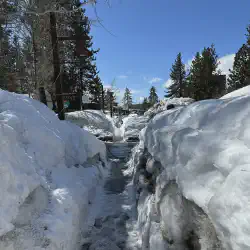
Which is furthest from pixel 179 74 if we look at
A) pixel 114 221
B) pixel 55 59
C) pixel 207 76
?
pixel 114 221

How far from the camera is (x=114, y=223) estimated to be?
3.46m

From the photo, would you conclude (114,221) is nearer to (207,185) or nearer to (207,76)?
(207,185)

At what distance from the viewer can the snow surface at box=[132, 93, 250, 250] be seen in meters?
1.31

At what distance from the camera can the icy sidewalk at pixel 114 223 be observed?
2898mm

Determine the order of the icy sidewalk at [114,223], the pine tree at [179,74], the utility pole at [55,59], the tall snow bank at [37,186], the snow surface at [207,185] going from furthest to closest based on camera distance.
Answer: the pine tree at [179,74] < the utility pole at [55,59] < the icy sidewalk at [114,223] < the tall snow bank at [37,186] < the snow surface at [207,185]

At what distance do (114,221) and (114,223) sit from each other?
0.19 ft

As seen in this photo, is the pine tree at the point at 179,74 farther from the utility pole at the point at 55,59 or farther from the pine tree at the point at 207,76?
the utility pole at the point at 55,59

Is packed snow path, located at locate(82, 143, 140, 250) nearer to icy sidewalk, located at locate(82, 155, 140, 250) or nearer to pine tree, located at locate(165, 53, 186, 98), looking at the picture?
icy sidewalk, located at locate(82, 155, 140, 250)

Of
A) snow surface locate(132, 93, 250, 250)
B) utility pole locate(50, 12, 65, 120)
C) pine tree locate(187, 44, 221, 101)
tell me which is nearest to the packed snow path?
snow surface locate(132, 93, 250, 250)

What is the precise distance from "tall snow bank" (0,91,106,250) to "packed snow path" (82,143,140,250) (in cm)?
28

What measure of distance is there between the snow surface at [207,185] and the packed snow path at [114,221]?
45 cm

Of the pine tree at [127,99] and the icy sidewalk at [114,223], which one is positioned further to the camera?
the pine tree at [127,99]

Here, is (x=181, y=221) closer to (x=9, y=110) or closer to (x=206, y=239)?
(x=206, y=239)

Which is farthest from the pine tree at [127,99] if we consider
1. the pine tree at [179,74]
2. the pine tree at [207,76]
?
the pine tree at [207,76]
